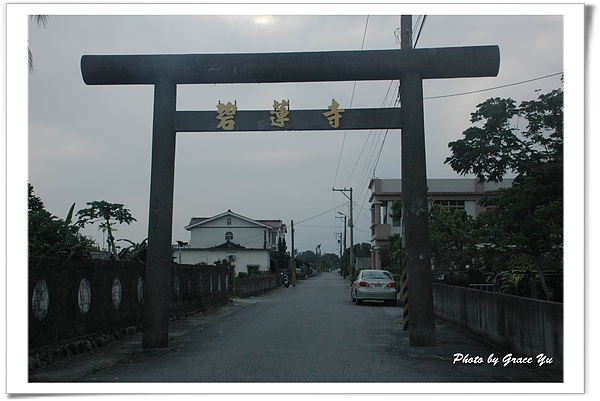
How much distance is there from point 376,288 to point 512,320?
44.4 ft

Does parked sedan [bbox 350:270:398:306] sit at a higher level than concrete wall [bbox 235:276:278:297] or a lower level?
higher

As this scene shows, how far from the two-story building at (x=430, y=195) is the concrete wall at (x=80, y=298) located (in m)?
29.5

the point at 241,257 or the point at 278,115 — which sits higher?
the point at 278,115

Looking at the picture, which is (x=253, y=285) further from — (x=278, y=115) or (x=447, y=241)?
(x=278, y=115)

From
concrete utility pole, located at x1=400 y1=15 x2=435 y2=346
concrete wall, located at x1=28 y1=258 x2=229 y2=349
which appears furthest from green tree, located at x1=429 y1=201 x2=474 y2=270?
concrete utility pole, located at x1=400 y1=15 x2=435 y2=346

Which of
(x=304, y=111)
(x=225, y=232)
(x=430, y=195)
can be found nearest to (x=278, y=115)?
(x=304, y=111)

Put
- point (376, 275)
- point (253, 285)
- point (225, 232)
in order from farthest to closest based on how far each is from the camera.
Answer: point (225, 232)
point (253, 285)
point (376, 275)

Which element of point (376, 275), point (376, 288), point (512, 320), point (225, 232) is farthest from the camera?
point (225, 232)

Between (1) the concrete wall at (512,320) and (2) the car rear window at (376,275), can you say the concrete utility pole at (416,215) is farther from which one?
(2) the car rear window at (376,275)

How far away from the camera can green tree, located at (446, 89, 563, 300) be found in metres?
11.0

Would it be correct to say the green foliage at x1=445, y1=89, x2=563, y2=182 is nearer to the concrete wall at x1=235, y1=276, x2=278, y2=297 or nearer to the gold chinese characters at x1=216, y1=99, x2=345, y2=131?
the gold chinese characters at x1=216, y1=99, x2=345, y2=131

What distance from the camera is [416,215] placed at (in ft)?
36.7

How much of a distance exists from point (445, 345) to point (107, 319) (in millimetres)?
6484

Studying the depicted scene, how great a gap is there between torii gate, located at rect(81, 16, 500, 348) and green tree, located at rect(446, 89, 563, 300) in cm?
165
